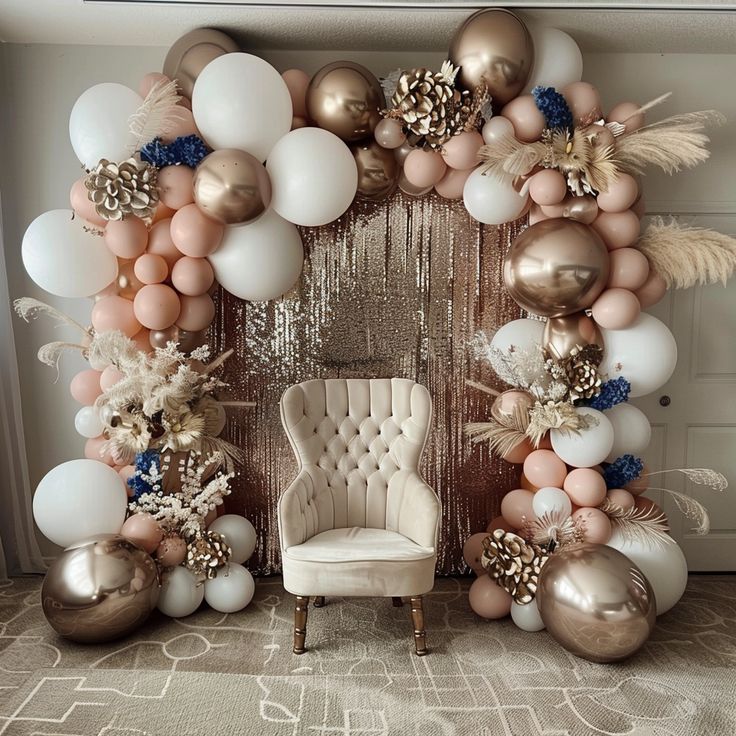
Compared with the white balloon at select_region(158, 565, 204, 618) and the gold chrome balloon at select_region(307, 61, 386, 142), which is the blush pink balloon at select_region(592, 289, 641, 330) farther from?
the white balloon at select_region(158, 565, 204, 618)

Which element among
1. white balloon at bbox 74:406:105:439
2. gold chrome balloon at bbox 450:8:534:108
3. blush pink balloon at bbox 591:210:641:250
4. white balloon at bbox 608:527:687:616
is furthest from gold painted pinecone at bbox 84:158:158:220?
white balloon at bbox 608:527:687:616

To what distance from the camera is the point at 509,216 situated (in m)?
2.75

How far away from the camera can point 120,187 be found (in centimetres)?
247

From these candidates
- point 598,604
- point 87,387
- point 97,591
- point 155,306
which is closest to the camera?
point 598,604

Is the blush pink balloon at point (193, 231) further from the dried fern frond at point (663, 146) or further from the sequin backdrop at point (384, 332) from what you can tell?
the dried fern frond at point (663, 146)

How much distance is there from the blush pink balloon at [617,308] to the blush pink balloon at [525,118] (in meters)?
0.66

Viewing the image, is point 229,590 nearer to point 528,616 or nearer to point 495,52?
point 528,616

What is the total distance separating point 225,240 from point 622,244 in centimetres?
150

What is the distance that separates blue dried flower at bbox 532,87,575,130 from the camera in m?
2.60

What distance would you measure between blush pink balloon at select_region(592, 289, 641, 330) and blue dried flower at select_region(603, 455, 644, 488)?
52 centimetres

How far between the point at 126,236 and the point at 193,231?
0.83 feet

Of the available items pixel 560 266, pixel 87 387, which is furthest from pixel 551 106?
pixel 87 387

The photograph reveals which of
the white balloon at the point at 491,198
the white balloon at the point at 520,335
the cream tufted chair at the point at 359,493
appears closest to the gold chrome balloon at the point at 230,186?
the cream tufted chair at the point at 359,493

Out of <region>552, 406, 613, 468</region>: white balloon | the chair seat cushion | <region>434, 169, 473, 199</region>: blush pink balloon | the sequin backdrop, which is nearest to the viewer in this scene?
the chair seat cushion
